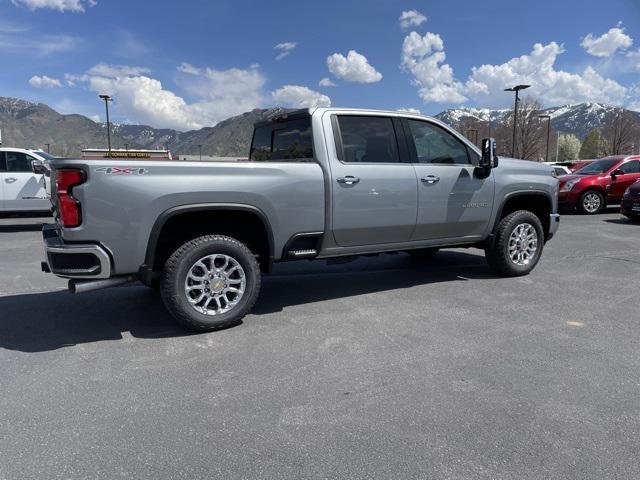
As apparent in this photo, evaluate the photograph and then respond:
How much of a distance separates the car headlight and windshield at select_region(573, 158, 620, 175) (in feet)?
2.11

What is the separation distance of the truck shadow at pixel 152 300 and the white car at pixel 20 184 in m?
6.87

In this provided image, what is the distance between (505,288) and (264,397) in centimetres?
366

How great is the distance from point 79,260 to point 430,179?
3491 mm

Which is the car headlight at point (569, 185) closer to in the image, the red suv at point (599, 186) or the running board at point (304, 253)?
the red suv at point (599, 186)

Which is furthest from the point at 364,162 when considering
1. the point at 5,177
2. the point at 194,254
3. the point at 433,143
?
the point at 5,177

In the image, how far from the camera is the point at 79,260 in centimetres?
369

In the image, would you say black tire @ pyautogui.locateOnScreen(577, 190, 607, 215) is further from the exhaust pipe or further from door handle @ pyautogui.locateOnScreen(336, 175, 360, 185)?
the exhaust pipe

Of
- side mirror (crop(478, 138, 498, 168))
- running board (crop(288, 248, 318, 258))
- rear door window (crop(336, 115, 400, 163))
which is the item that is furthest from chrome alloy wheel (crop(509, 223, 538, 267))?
running board (crop(288, 248, 318, 258))

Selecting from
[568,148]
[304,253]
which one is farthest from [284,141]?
[568,148]

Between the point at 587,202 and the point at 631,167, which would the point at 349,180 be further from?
the point at 631,167

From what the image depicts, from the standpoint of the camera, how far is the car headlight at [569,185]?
13.5m

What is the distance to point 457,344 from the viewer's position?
391 cm

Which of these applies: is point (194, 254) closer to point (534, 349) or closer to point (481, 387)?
point (481, 387)

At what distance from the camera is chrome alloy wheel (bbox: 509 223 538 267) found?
19.9 ft
